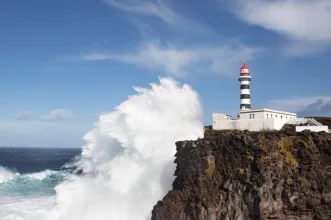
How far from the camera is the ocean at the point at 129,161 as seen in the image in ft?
92.2

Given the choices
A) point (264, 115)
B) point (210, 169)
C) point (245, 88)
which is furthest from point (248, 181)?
point (245, 88)

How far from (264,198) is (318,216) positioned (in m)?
3.09

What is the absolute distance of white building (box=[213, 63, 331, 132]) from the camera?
31.9 m

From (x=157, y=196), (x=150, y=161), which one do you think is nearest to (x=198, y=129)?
(x=150, y=161)

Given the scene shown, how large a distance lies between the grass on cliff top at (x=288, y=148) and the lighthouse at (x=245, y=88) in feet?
40.4

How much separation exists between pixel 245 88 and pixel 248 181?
15806 millimetres

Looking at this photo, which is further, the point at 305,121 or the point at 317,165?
the point at 305,121

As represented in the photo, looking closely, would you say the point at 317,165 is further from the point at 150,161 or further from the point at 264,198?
the point at 150,161

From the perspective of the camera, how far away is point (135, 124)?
3055 centimetres

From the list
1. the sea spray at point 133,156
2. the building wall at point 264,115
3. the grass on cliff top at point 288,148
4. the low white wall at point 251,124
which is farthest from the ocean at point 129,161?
the grass on cliff top at point 288,148

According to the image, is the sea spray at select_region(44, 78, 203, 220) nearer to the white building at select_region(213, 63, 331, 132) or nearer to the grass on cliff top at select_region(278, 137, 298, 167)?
the white building at select_region(213, 63, 331, 132)

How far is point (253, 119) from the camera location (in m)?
32.9

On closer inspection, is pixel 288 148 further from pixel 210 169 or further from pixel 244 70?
pixel 244 70

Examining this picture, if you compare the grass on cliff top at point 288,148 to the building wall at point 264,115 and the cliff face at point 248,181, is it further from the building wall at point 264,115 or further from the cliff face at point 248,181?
the building wall at point 264,115
